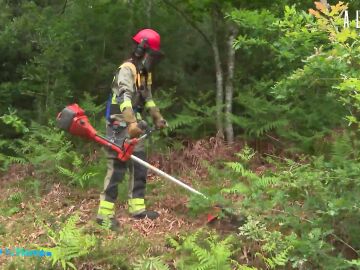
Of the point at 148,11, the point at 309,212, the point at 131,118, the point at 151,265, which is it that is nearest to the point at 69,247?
the point at 151,265

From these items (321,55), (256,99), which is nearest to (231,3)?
(256,99)

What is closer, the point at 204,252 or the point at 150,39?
the point at 204,252

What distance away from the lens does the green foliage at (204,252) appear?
14.4 ft

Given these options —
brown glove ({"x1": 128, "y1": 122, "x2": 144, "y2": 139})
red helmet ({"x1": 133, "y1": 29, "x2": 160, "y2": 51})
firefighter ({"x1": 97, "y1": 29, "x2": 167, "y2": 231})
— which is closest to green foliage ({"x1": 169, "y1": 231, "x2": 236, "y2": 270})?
firefighter ({"x1": 97, "y1": 29, "x2": 167, "y2": 231})

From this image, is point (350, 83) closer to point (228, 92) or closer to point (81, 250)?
point (81, 250)

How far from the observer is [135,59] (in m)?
6.05

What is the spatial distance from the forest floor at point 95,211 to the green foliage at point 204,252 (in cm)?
28

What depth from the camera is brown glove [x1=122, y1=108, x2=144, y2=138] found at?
5.71m

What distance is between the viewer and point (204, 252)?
448 cm

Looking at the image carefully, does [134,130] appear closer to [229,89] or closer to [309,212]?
[309,212]

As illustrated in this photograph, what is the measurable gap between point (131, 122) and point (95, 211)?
149 centimetres

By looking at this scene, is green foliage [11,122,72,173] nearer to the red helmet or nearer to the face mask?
the face mask

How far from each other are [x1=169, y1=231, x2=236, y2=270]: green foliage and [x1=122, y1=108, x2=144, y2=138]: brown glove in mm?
1274

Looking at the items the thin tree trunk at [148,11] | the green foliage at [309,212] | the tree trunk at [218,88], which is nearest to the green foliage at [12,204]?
the green foliage at [309,212]
